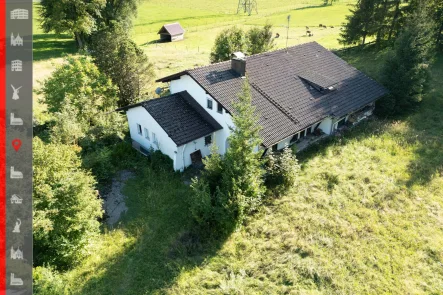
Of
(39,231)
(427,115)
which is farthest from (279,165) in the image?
(427,115)

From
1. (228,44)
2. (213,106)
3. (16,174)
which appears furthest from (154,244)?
(228,44)

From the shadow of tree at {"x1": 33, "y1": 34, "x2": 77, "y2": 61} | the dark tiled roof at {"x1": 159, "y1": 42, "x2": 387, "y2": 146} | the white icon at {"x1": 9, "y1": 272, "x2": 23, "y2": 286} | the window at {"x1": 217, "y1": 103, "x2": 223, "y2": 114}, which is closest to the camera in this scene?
the white icon at {"x1": 9, "y1": 272, "x2": 23, "y2": 286}

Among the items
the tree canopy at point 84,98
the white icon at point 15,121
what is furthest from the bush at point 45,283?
the tree canopy at point 84,98

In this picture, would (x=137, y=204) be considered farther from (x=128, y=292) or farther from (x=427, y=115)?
(x=427, y=115)

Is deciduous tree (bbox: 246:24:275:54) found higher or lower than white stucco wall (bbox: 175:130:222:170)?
higher

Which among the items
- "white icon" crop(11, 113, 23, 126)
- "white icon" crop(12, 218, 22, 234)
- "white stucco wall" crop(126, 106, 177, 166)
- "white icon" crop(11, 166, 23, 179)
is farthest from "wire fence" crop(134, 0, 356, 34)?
"white icon" crop(12, 218, 22, 234)

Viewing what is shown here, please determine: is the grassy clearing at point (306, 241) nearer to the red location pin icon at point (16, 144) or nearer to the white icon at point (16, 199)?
the white icon at point (16, 199)

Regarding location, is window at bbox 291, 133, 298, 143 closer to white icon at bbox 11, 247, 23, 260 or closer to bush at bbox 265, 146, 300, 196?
bush at bbox 265, 146, 300, 196
